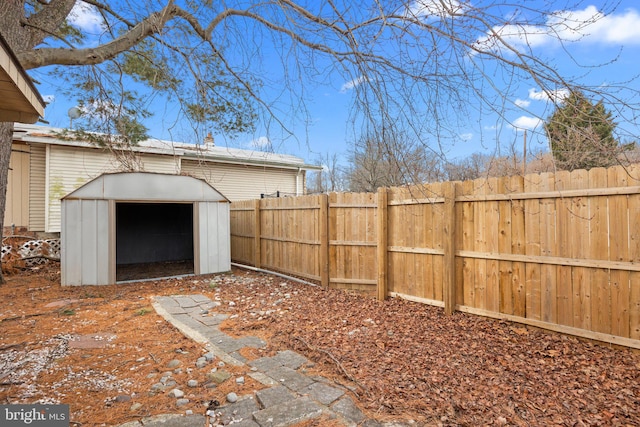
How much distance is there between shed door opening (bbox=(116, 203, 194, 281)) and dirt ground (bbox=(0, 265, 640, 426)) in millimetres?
5489

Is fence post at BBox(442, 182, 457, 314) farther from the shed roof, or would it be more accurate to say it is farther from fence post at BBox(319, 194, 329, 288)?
the shed roof

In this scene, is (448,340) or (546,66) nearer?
(546,66)

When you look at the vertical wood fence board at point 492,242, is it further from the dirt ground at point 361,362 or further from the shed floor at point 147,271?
the shed floor at point 147,271

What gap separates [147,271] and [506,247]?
877 cm

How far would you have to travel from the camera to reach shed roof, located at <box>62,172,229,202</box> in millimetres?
6750

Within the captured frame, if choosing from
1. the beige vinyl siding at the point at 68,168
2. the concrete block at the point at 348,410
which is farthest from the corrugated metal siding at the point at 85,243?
the concrete block at the point at 348,410

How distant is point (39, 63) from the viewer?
3.04 metres

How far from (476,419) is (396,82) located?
8.16ft

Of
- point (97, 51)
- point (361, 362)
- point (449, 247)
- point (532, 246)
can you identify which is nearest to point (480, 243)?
point (449, 247)

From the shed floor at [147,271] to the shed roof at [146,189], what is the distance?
2049 millimetres

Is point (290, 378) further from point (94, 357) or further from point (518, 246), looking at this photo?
point (518, 246)

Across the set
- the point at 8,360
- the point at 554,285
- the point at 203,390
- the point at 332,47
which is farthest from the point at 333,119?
the point at 8,360

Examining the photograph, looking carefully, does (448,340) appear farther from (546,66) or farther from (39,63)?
(39,63)

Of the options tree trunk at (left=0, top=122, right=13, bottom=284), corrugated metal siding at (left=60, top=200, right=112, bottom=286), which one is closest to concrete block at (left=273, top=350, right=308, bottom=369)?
corrugated metal siding at (left=60, top=200, right=112, bottom=286)
